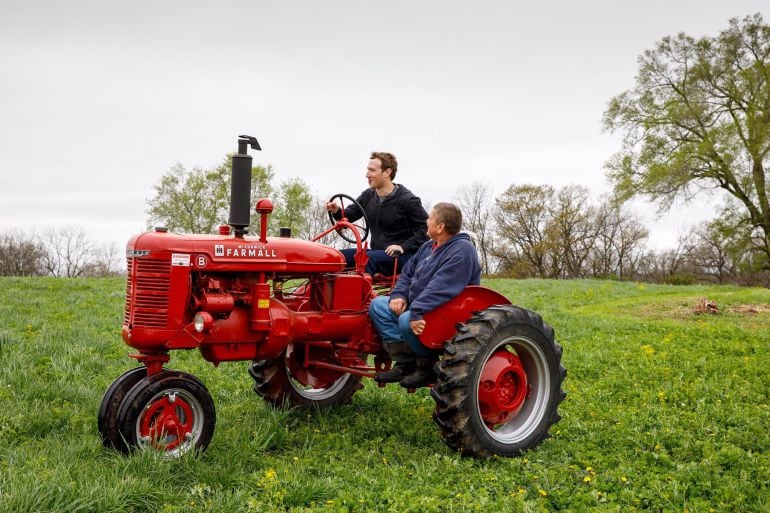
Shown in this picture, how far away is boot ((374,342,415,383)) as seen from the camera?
16.0 ft

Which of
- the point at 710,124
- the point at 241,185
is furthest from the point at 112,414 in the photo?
the point at 710,124

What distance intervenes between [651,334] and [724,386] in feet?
9.77

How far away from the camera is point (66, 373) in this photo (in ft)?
19.6

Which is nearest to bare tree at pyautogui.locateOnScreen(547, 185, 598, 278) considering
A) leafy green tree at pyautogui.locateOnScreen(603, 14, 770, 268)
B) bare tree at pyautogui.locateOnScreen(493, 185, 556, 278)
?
bare tree at pyautogui.locateOnScreen(493, 185, 556, 278)

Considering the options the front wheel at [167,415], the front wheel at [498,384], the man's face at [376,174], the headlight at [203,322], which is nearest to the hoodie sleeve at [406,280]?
the front wheel at [498,384]

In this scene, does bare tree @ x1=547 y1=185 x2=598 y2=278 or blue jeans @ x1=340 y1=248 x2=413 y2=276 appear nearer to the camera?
blue jeans @ x1=340 y1=248 x2=413 y2=276

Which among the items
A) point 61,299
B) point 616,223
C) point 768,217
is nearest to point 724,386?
point 61,299

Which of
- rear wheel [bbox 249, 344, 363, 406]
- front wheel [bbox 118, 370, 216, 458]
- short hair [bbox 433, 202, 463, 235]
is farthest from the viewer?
rear wheel [bbox 249, 344, 363, 406]

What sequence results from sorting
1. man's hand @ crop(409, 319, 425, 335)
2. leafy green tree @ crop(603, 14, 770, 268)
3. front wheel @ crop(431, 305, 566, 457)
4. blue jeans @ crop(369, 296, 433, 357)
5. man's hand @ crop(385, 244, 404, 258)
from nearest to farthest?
1. front wheel @ crop(431, 305, 566, 457)
2. man's hand @ crop(409, 319, 425, 335)
3. blue jeans @ crop(369, 296, 433, 357)
4. man's hand @ crop(385, 244, 404, 258)
5. leafy green tree @ crop(603, 14, 770, 268)

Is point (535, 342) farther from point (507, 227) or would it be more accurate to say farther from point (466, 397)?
point (507, 227)

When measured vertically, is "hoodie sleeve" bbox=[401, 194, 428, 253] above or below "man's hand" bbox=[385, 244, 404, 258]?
above

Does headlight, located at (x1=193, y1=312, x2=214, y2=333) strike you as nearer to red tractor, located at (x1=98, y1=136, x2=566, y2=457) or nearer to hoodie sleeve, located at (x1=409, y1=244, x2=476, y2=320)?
red tractor, located at (x1=98, y1=136, x2=566, y2=457)

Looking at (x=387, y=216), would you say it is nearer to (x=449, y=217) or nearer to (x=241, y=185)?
(x=449, y=217)

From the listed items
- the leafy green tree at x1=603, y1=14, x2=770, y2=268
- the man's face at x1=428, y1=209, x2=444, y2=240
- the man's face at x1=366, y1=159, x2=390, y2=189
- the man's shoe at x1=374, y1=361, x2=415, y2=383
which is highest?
the leafy green tree at x1=603, y1=14, x2=770, y2=268
